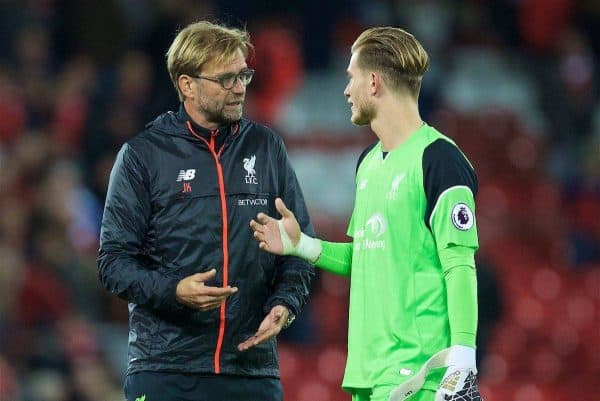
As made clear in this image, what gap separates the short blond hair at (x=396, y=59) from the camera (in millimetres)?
4277

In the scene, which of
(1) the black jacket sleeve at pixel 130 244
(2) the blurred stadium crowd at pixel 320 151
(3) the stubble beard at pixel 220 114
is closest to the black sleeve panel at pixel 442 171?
(3) the stubble beard at pixel 220 114

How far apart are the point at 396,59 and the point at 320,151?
6912 mm

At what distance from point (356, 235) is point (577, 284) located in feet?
19.7

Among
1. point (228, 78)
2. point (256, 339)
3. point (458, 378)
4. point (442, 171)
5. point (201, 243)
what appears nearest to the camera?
point (458, 378)

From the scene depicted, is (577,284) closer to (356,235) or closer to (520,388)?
(520,388)

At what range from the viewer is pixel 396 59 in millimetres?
4277

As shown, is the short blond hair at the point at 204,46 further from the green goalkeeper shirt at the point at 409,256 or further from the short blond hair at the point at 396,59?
the green goalkeeper shirt at the point at 409,256

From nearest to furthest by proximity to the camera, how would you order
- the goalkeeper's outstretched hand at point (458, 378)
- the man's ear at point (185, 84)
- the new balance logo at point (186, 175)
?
the goalkeeper's outstretched hand at point (458, 378) → the new balance logo at point (186, 175) → the man's ear at point (185, 84)

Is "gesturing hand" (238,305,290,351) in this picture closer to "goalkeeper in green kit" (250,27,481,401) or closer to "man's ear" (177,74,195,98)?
"goalkeeper in green kit" (250,27,481,401)

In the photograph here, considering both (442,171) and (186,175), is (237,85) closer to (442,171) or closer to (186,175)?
(186,175)

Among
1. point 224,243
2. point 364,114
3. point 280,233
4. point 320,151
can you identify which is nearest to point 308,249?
point 280,233

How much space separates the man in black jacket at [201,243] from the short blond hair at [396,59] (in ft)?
1.64

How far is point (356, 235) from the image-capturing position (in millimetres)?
4383

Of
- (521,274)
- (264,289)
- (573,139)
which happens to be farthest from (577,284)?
(264,289)
